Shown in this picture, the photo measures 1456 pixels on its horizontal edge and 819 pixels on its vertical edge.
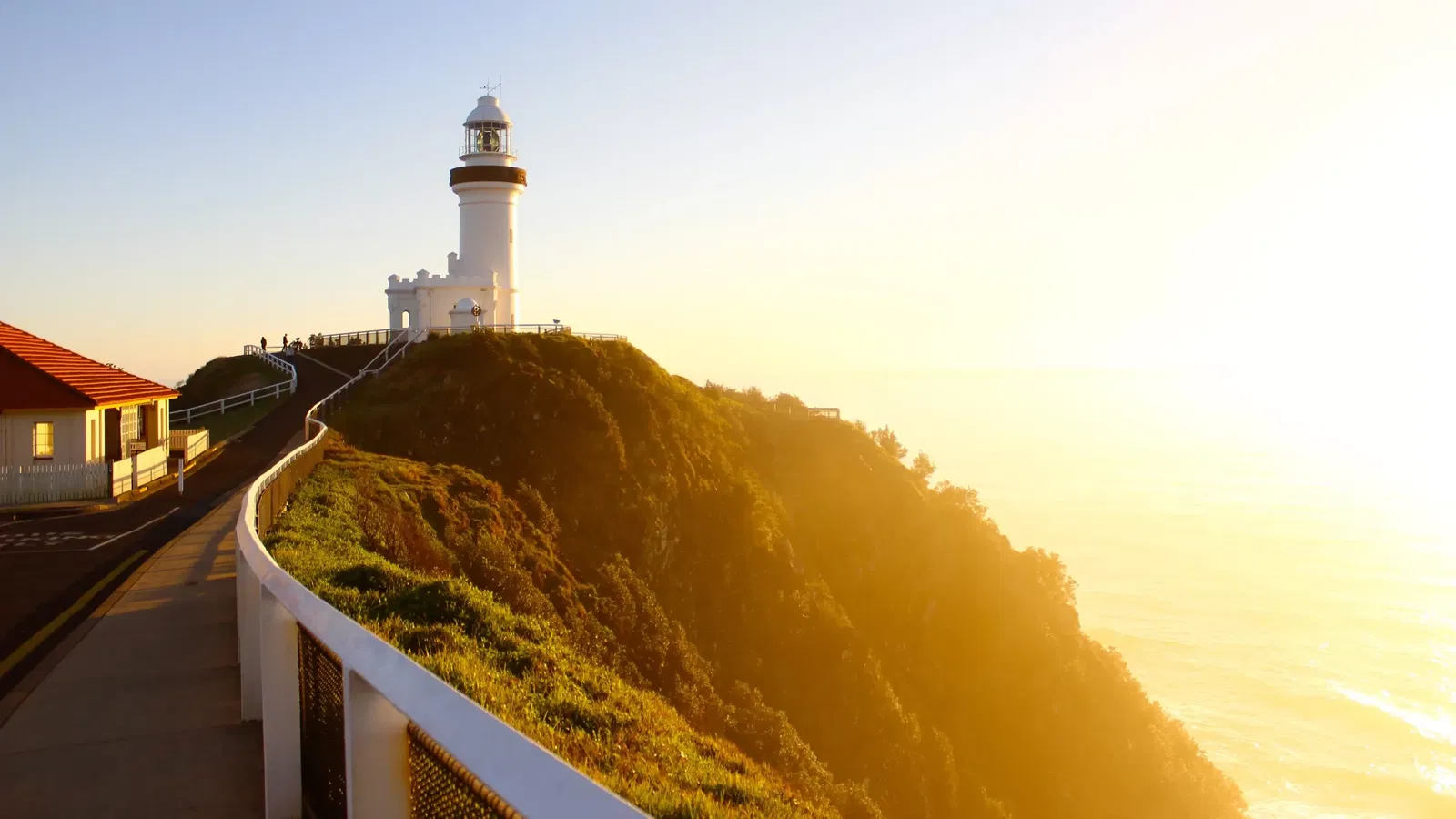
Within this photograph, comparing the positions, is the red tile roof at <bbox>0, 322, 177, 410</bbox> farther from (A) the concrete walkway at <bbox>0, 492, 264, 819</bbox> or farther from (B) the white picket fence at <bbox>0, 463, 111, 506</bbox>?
(A) the concrete walkway at <bbox>0, 492, 264, 819</bbox>

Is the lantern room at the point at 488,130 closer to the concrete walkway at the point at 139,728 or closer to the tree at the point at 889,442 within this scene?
the tree at the point at 889,442

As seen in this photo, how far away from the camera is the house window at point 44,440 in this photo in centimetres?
2405

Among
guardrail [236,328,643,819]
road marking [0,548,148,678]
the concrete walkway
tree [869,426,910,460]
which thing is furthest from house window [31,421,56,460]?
tree [869,426,910,460]

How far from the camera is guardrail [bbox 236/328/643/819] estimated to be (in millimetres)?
2205

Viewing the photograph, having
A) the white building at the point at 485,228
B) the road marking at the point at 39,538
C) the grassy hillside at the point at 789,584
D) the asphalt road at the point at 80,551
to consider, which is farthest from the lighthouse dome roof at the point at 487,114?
the road marking at the point at 39,538

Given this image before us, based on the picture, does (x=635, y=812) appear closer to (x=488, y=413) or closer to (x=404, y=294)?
(x=488, y=413)

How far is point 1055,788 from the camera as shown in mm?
38188

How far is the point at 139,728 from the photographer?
6734mm

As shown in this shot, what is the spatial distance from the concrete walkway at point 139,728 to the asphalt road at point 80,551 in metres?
0.57

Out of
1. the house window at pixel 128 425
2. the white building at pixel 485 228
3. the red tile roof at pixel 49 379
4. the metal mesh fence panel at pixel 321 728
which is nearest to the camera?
the metal mesh fence panel at pixel 321 728

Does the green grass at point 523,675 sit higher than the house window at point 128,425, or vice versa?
the house window at point 128,425

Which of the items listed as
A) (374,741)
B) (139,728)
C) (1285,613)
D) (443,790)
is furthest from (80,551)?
(1285,613)

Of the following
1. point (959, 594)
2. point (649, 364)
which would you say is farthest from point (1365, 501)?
point (649, 364)

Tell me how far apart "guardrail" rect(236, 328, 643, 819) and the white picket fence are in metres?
20.0
